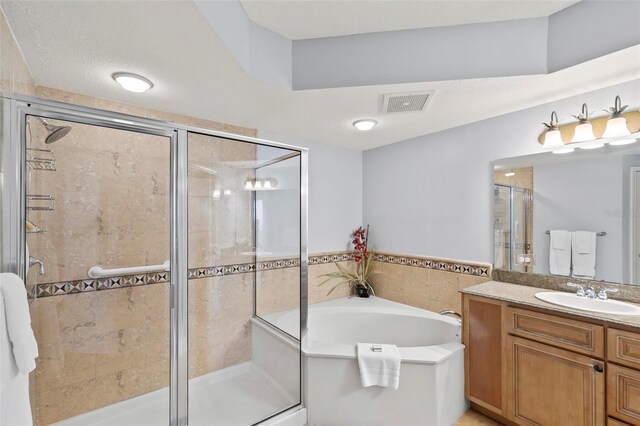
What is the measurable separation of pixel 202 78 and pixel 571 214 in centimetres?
263

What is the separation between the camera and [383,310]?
2861mm

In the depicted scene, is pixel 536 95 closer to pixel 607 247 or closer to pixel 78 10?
pixel 607 247

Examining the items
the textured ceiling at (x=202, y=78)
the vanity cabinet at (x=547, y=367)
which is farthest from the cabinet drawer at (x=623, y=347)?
the textured ceiling at (x=202, y=78)

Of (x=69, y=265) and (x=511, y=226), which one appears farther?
(x=511, y=226)

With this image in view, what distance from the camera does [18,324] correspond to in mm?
884

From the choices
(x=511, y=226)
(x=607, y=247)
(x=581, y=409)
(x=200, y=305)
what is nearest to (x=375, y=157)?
(x=511, y=226)

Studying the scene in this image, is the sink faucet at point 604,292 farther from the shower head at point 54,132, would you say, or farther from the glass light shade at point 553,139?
the shower head at point 54,132

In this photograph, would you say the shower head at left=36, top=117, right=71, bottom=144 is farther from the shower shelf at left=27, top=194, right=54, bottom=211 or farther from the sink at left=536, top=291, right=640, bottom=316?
the sink at left=536, top=291, right=640, bottom=316

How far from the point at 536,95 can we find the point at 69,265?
3.25m

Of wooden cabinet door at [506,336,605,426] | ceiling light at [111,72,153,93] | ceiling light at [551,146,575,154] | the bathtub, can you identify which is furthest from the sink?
ceiling light at [111,72,153,93]

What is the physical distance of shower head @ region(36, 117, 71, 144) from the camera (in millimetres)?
1471

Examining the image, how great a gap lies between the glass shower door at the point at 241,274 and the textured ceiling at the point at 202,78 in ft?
1.26

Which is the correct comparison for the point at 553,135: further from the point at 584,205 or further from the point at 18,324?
the point at 18,324

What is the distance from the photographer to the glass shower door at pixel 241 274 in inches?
84.0
